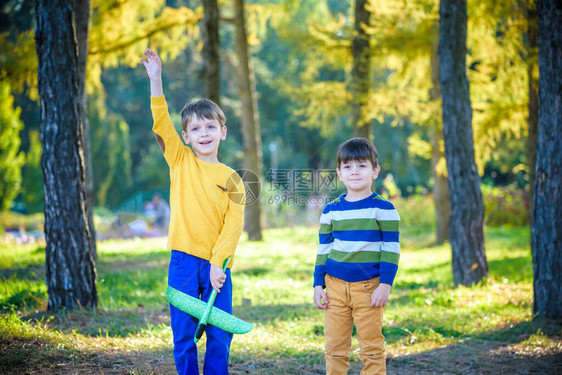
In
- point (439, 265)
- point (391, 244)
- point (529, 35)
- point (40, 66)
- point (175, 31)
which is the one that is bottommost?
point (439, 265)

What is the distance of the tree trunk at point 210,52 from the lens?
802 centimetres

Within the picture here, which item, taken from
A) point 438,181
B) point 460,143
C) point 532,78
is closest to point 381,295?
point 460,143

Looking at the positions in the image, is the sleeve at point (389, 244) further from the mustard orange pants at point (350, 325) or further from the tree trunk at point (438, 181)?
the tree trunk at point (438, 181)

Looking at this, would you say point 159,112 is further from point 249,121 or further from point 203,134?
point 249,121

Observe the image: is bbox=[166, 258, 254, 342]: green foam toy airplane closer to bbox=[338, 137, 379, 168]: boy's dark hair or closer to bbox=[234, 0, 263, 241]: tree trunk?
bbox=[338, 137, 379, 168]: boy's dark hair

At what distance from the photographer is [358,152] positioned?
243cm

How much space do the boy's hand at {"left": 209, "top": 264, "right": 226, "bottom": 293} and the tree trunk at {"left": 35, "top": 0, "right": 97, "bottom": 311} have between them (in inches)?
74.6

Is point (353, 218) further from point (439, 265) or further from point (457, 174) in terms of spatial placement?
point (439, 265)

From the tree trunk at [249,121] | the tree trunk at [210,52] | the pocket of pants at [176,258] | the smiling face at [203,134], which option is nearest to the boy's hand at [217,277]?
the pocket of pants at [176,258]

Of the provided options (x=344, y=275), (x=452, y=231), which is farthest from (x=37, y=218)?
(x=344, y=275)

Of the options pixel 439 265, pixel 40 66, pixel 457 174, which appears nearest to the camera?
pixel 40 66

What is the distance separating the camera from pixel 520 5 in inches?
268

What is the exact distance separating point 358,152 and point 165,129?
1035 millimetres

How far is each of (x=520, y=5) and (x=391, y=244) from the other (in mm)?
6192
